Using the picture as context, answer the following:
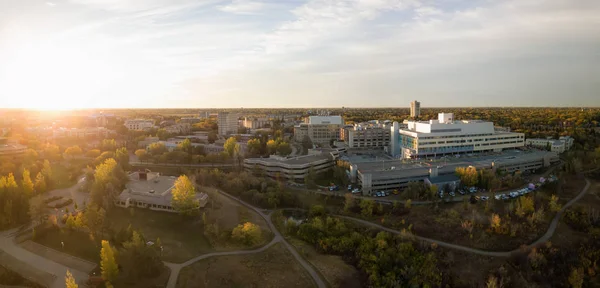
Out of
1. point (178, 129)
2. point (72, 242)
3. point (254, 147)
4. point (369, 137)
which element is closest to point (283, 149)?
point (254, 147)

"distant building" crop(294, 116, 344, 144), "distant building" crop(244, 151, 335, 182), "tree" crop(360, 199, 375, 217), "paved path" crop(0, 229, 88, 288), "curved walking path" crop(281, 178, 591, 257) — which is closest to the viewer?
"paved path" crop(0, 229, 88, 288)

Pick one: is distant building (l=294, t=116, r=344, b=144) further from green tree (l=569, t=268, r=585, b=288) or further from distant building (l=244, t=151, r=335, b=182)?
green tree (l=569, t=268, r=585, b=288)

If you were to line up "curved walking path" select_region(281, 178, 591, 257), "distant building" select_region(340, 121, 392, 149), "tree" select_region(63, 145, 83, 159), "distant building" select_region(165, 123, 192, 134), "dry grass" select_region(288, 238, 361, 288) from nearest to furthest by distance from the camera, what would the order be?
"dry grass" select_region(288, 238, 361, 288), "curved walking path" select_region(281, 178, 591, 257), "tree" select_region(63, 145, 83, 159), "distant building" select_region(340, 121, 392, 149), "distant building" select_region(165, 123, 192, 134)

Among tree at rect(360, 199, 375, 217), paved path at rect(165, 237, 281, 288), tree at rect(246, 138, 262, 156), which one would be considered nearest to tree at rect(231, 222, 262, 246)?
paved path at rect(165, 237, 281, 288)

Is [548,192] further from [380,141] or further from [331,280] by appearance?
[380,141]

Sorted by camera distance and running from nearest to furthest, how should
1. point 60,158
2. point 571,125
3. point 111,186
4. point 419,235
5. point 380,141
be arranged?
1. point 419,235
2. point 111,186
3. point 60,158
4. point 380,141
5. point 571,125

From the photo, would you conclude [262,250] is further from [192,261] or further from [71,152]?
[71,152]

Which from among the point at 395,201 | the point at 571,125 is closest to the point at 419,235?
the point at 395,201
